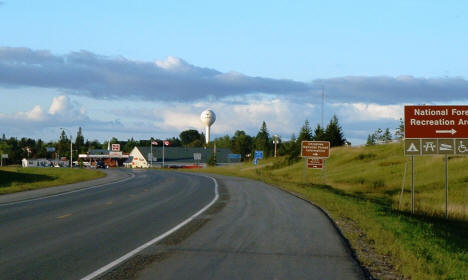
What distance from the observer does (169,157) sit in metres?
164

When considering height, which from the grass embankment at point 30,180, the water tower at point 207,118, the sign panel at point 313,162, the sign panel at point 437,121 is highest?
the water tower at point 207,118

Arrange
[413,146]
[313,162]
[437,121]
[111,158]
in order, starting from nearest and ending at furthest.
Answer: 1. [437,121]
2. [413,146]
3. [313,162]
4. [111,158]

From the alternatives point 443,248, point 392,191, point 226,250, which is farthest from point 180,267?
point 392,191

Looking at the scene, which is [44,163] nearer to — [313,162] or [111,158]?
[111,158]

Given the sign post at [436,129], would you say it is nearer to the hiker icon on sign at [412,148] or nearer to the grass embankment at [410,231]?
the hiker icon on sign at [412,148]

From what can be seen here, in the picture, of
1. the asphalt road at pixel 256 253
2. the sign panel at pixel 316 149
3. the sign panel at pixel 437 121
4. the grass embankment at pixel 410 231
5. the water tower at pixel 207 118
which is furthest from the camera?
the water tower at pixel 207 118

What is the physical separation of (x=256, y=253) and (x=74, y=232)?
16.4 feet

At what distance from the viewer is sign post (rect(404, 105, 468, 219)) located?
76.6 feet

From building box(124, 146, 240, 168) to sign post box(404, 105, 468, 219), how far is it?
118 m

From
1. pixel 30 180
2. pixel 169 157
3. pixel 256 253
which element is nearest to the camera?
Answer: pixel 256 253

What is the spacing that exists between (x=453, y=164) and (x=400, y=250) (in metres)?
45.1

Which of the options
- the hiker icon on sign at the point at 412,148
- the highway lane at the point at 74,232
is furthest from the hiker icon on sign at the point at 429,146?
the highway lane at the point at 74,232

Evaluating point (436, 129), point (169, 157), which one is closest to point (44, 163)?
point (169, 157)

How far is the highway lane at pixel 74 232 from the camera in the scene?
932 cm
